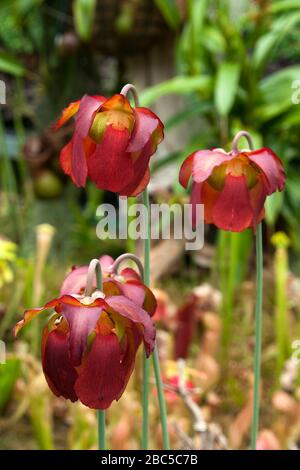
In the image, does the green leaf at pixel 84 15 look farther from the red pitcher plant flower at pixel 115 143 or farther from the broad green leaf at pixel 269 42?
the red pitcher plant flower at pixel 115 143

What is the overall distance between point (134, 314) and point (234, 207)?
0.15 meters

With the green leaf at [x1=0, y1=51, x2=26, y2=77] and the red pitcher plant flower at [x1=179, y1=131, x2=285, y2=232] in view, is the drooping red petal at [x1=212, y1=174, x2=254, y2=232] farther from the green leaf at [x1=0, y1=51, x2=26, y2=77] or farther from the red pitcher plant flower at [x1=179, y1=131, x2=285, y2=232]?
the green leaf at [x1=0, y1=51, x2=26, y2=77]

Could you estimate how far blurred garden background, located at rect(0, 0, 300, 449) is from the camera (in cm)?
131

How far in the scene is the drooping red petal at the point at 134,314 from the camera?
493mm

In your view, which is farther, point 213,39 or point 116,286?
point 213,39

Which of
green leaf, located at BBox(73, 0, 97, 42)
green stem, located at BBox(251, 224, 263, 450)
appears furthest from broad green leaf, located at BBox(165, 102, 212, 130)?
green stem, located at BBox(251, 224, 263, 450)

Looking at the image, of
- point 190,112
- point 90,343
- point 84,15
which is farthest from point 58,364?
point 84,15

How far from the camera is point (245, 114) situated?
239 cm

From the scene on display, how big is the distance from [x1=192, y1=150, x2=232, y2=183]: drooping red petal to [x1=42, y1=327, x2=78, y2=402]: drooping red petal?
0.52ft

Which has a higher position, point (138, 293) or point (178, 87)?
point (178, 87)

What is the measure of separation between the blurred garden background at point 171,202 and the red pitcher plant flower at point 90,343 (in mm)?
387

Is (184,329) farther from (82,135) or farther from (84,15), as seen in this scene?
(84,15)

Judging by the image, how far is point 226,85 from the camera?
215 cm

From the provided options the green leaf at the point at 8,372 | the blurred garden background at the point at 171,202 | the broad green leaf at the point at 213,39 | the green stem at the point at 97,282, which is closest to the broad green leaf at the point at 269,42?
the blurred garden background at the point at 171,202
